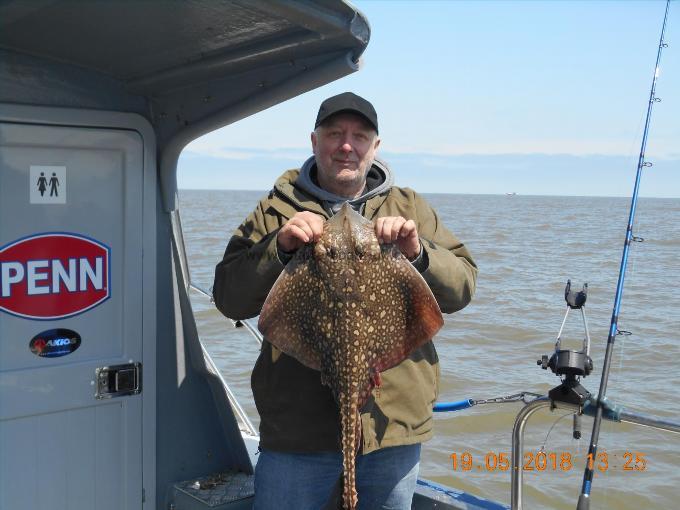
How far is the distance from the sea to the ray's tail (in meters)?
1.56

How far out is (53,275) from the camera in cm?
343

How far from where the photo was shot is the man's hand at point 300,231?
2652mm

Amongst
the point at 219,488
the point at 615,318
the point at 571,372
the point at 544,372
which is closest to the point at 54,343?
the point at 219,488

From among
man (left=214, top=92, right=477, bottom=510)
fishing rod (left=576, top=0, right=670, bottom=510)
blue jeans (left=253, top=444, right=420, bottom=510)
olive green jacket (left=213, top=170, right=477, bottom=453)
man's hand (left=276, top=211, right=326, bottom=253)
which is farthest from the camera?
fishing rod (left=576, top=0, right=670, bottom=510)

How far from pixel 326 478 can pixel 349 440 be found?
0.57 m

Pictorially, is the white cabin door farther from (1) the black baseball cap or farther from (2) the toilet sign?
(1) the black baseball cap

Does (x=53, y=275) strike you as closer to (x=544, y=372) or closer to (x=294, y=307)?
(x=294, y=307)

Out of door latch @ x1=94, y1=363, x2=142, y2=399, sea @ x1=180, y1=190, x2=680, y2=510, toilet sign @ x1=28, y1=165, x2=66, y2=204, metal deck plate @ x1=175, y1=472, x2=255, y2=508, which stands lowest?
sea @ x1=180, y1=190, x2=680, y2=510

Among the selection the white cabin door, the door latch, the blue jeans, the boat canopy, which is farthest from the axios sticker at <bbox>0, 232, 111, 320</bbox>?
the blue jeans

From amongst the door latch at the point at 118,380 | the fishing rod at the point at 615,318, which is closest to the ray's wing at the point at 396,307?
the fishing rod at the point at 615,318

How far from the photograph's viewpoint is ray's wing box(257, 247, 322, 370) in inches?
106

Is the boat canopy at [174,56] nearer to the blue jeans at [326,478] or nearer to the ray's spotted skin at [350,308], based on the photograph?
the ray's spotted skin at [350,308]

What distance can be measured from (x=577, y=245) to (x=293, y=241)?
2342cm

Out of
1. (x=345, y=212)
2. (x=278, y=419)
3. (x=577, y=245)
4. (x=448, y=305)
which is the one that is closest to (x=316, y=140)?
(x=345, y=212)
